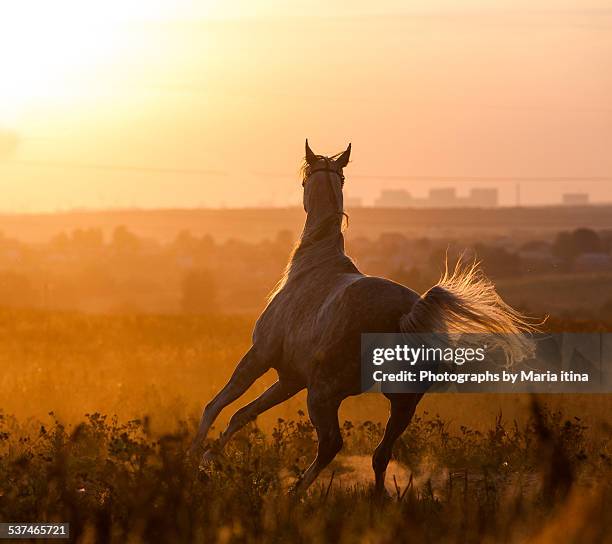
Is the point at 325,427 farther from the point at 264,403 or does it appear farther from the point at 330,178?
the point at 330,178

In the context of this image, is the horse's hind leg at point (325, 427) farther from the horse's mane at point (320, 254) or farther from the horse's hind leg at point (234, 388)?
the horse's mane at point (320, 254)

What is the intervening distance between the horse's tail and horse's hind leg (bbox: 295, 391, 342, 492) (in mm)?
924

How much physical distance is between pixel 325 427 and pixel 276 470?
1623mm

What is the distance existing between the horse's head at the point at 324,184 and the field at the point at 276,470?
235 cm

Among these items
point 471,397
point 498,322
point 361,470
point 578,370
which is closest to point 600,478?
point 498,322

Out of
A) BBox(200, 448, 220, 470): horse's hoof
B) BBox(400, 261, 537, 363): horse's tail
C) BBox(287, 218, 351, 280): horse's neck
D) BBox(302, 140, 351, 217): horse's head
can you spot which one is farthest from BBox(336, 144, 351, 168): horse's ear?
BBox(200, 448, 220, 470): horse's hoof

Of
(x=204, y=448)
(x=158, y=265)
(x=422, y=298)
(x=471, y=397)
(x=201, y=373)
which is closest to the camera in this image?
(x=422, y=298)

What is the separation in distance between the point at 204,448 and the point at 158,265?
158539 mm

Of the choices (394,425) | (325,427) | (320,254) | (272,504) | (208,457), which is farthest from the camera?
(320,254)

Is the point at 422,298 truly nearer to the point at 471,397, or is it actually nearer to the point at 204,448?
the point at 204,448

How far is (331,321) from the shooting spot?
10102 mm

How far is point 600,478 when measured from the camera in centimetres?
1033

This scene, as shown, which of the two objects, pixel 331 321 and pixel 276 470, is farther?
pixel 276 470

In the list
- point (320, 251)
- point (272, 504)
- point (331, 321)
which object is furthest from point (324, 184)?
point (272, 504)
